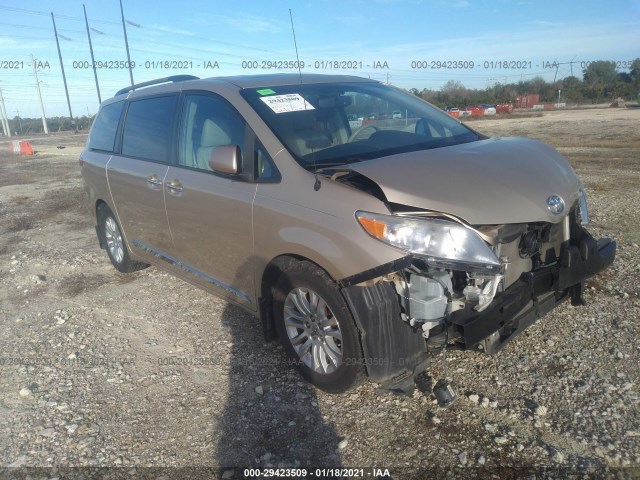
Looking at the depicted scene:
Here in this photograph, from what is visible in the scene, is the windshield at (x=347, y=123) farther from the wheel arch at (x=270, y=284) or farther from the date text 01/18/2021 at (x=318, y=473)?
the date text 01/18/2021 at (x=318, y=473)

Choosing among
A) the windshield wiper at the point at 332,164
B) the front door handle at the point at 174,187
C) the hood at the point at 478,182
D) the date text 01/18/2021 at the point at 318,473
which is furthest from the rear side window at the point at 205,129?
the date text 01/18/2021 at the point at 318,473

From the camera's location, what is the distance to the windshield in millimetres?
3293

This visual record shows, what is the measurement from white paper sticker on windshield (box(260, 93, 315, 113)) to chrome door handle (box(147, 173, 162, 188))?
123 centimetres

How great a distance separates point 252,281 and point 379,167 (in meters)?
1.24

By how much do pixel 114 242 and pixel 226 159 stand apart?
298 cm

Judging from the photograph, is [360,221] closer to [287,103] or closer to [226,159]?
[226,159]

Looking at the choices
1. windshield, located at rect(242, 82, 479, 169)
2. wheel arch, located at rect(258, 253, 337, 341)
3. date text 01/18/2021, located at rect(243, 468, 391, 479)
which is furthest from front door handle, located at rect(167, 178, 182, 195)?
date text 01/18/2021, located at rect(243, 468, 391, 479)

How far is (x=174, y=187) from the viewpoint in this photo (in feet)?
13.0

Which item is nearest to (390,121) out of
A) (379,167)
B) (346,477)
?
(379,167)

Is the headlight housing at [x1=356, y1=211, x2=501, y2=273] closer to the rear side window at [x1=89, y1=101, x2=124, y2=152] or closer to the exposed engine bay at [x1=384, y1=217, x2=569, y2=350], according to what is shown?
the exposed engine bay at [x1=384, y1=217, x2=569, y2=350]

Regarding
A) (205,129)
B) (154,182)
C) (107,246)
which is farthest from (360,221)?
(107,246)

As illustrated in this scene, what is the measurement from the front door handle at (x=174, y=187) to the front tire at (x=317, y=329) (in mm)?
1276

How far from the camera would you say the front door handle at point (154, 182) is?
13.7ft

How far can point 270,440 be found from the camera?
2.78 metres
